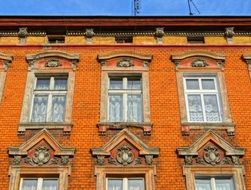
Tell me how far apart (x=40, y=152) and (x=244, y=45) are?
740 centimetres

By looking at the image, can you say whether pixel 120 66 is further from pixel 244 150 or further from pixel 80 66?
pixel 244 150

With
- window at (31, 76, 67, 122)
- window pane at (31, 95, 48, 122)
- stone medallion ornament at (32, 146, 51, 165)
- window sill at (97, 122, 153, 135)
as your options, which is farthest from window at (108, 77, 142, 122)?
stone medallion ornament at (32, 146, 51, 165)

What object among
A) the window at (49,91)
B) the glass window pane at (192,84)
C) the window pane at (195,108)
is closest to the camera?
the window at (49,91)

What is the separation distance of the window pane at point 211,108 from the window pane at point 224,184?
1994 millimetres

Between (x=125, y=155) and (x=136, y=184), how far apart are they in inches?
33.4

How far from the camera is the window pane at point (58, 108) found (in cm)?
1288

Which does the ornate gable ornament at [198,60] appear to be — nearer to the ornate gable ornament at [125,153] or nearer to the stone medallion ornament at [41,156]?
the ornate gable ornament at [125,153]

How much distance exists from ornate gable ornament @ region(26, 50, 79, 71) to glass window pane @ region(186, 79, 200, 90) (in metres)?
3.54

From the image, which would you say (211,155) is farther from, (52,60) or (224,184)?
(52,60)

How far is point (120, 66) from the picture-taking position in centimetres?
1393

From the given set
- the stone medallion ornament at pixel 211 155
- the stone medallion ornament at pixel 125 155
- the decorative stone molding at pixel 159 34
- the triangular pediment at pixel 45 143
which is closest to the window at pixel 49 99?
the triangular pediment at pixel 45 143

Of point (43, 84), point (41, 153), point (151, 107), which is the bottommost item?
point (41, 153)

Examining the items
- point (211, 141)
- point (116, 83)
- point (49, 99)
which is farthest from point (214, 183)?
point (49, 99)

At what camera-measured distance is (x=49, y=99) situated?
523 inches
